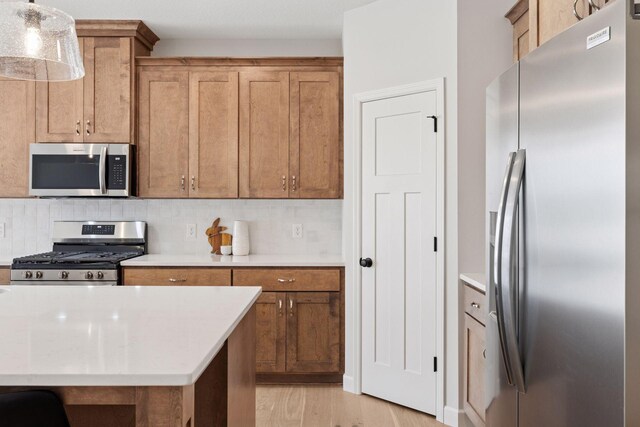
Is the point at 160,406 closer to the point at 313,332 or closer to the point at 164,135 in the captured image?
the point at 313,332

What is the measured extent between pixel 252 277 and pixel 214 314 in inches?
74.7

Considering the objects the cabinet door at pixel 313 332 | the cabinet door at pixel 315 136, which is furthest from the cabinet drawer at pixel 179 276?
the cabinet door at pixel 315 136

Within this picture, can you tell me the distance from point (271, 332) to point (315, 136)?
145 centimetres

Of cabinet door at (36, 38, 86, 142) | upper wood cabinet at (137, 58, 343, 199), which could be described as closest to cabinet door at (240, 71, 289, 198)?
upper wood cabinet at (137, 58, 343, 199)

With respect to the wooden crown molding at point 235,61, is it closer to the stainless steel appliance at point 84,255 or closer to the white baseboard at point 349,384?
the stainless steel appliance at point 84,255

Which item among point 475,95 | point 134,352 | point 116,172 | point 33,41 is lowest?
point 134,352

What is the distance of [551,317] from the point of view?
1418 millimetres

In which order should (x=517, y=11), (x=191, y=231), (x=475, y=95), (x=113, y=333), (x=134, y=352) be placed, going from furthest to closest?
1. (x=191, y=231)
2. (x=475, y=95)
3. (x=517, y=11)
4. (x=113, y=333)
5. (x=134, y=352)

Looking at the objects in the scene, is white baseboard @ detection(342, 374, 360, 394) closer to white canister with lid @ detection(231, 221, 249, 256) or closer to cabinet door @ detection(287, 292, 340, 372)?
cabinet door @ detection(287, 292, 340, 372)

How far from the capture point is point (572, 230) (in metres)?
1.31

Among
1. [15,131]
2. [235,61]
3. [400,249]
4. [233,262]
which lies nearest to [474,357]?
[400,249]

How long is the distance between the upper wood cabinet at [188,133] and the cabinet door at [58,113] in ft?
1.47

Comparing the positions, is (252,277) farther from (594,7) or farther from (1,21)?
(594,7)

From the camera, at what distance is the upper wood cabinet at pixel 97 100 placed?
151 inches
